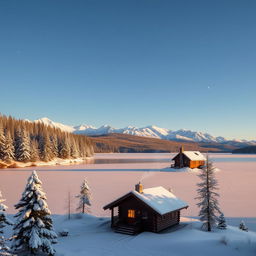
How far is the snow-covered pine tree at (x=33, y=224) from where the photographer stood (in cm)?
1403

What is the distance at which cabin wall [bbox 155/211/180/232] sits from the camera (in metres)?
21.1

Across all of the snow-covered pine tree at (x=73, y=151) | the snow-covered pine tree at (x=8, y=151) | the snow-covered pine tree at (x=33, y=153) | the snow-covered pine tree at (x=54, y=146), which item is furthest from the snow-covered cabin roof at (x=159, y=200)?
the snow-covered pine tree at (x=73, y=151)

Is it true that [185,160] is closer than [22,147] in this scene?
Yes

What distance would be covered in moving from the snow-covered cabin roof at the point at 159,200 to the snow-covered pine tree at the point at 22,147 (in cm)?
6928

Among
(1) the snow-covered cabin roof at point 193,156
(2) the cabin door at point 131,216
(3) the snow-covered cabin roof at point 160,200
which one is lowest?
(2) the cabin door at point 131,216

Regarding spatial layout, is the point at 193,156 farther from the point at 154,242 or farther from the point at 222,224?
the point at 154,242

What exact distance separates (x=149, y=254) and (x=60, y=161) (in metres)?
86.7

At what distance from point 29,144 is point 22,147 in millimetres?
4771

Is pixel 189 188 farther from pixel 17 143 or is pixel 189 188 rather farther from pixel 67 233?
pixel 17 143

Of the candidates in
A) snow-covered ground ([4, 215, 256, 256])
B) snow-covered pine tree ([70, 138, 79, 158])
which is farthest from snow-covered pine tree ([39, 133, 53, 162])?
snow-covered ground ([4, 215, 256, 256])

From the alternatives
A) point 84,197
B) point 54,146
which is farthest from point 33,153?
point 84,197

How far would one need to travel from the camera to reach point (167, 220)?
73.5ft

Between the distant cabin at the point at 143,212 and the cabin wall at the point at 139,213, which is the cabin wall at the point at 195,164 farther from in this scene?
the cabin wall at the point at 139,213

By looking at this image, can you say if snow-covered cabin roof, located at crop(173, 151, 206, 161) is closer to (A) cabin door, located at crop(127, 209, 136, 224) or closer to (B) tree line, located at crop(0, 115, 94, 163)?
(A) cabin door, located at crop(127, 209, 136, 224)
